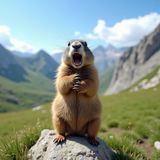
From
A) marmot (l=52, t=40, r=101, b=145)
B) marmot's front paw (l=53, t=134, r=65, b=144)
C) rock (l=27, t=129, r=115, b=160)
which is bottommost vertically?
rock (l=27, t=129, r=115, b=160)

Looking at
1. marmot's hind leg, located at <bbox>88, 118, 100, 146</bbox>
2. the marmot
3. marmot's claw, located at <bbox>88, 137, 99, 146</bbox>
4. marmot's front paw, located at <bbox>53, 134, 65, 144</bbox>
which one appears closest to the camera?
the marmot

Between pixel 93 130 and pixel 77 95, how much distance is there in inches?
42.3

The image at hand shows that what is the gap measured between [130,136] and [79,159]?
6.21 meters

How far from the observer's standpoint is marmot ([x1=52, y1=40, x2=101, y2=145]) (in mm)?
8008

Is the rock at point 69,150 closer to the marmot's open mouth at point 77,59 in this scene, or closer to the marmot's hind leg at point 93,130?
the marmot's hind leg at point 93,130

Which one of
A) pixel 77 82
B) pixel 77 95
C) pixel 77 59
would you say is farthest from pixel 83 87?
pixel 77 59

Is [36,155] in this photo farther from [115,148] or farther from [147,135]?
[147,135]

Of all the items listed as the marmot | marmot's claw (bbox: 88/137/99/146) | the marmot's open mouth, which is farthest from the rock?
→ the marmot's open mouth

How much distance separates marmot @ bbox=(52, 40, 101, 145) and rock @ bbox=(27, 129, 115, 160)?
0.20 m

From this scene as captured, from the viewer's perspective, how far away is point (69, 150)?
8.41 meters

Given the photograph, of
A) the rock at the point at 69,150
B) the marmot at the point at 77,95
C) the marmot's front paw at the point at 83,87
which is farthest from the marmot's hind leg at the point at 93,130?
the marmot's front paw at the point at 83,87

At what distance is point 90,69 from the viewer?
8391 millimetres

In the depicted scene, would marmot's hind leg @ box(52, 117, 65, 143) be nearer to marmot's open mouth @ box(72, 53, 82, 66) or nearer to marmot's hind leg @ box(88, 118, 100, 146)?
marmot's hind leg @ box(88, 118, 100, 146)

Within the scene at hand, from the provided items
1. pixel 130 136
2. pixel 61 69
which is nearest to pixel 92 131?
pixel 61 69
